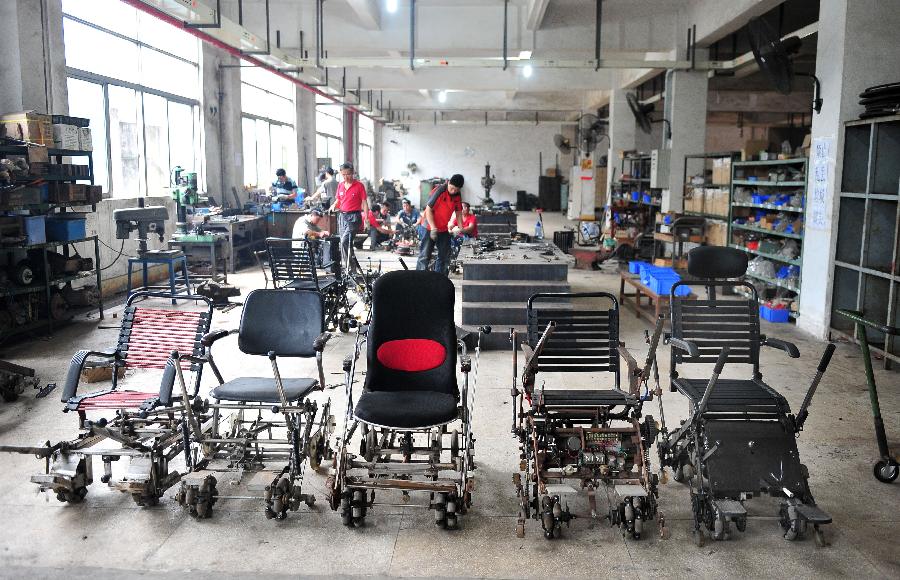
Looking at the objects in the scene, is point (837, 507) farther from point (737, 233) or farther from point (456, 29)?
point (456, 29)

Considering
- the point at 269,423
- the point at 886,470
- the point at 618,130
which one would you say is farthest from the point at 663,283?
the point at 618,130

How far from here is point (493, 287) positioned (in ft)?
21.9

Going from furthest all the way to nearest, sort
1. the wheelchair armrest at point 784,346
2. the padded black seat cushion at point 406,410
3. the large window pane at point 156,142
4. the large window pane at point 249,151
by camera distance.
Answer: the large window pane at point 249,151 < the large window pane at point 156,142 < the wheelchair armrest at point 784,346 < the padded black seat cushion at point 406,410

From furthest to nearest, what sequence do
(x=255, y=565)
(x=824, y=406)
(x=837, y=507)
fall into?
(x=824, y=406) < (x=837, y=507) < (x=255, y=565)

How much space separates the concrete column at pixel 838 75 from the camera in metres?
6.17

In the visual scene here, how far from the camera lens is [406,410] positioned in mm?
3041

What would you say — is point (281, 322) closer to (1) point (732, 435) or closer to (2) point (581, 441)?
(2) point (581, 441)

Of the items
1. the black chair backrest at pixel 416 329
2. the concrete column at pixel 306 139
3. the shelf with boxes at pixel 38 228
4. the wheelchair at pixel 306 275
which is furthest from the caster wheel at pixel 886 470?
the concrete column at pixel 306 139

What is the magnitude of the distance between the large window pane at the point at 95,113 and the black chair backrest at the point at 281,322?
5.33 m

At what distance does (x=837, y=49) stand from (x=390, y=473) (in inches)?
220

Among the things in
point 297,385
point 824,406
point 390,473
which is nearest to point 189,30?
point 297,385

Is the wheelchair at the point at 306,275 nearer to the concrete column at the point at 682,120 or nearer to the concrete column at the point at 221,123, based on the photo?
the concrete column at the point at 221,123

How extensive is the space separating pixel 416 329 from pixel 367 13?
24.5 ft

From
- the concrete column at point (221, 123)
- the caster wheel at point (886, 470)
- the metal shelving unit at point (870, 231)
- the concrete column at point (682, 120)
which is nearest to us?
the caster wheel at point (886, 470)
